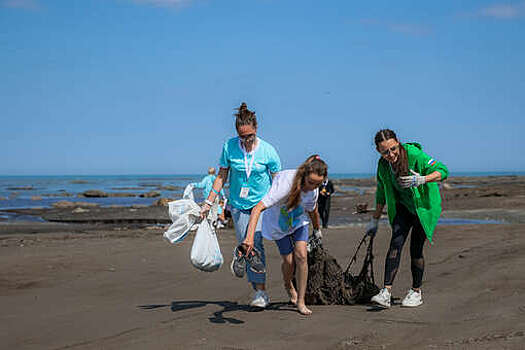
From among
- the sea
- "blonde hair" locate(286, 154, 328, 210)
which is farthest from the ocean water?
"blonde hair" locate(286, 154, 328, 210)

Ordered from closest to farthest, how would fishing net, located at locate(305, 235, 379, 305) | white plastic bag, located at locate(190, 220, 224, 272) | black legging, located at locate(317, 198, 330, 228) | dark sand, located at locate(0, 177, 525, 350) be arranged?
dark sand, located at locate(0, 177, 525, 350)
white plastic bag, located at locate(190, 220, 224, 272)
fishing net, located at locate(305, 235, 379, 305)
black legging, located at locate(317, 198, 330, 228)

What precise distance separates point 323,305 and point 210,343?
161cm

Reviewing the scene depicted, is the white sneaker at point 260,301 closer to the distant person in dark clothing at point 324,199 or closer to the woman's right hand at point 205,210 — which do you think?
the woman's right hand at point 205,210

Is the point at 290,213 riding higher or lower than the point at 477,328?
higher

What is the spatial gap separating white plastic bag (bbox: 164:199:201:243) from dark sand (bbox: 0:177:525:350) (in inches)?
28.4

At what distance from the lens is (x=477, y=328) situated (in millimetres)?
4086

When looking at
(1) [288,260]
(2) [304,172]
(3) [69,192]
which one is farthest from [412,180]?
(3) [69,192]

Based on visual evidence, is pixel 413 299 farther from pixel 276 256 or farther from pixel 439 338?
pixel 276 256

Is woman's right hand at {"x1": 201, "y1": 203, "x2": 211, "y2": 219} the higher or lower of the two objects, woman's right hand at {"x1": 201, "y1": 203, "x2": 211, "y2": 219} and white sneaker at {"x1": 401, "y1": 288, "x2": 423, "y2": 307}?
the higher

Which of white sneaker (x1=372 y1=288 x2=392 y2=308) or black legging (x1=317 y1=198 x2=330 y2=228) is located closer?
white sneaker (x1=372 y1=288 x2=392 y2=308)

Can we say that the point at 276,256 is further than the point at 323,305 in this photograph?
Yes

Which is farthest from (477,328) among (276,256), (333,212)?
(333,212)

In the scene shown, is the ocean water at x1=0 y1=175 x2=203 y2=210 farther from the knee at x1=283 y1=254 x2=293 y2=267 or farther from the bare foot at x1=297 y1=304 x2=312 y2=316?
the bare foot at x1=297 y1=304 x2=312 y2=316

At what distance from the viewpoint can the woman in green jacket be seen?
4914 mm
